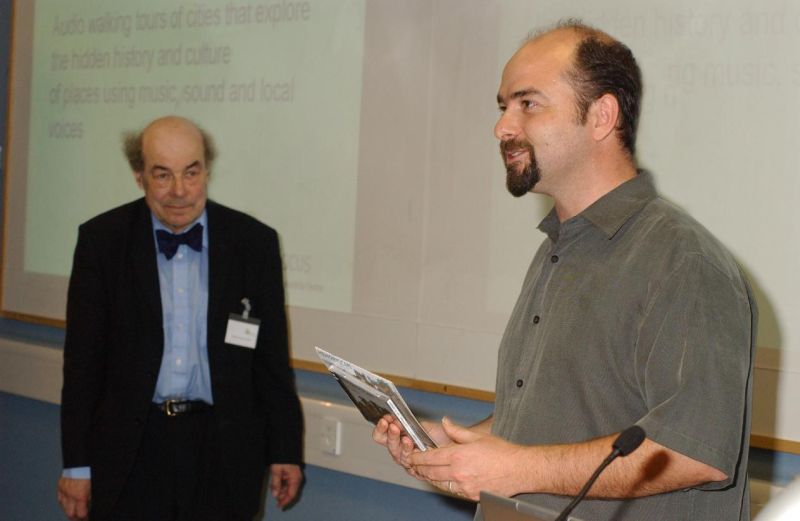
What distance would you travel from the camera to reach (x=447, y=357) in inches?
124

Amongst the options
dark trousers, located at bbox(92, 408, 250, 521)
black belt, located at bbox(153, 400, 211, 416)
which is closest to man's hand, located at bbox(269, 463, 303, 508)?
dark trousers, located at bbox(92, 408, 250, 521)

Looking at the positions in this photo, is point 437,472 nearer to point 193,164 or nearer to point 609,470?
point 609,470

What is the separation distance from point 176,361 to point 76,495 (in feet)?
1.72

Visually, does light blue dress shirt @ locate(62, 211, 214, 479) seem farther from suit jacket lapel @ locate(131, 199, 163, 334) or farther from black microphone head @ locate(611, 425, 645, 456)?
black microphone head @ locate(611, 425, 645, 456)

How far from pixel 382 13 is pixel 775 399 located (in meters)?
1.70

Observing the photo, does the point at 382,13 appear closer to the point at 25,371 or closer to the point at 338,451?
the point at 338,451

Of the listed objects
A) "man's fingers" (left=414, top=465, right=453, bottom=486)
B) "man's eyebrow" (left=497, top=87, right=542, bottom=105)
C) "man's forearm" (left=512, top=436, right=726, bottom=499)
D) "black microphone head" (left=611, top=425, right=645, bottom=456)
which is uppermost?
"man's eyebrow" (left=497, top=87, right=542, bottom=105)

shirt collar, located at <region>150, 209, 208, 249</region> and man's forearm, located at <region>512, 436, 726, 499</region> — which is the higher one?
shirt collar, located at <region>150, 209, 208, 249</region>

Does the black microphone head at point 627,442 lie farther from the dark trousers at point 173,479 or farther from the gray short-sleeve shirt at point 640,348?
the dark trousers at point 173,479

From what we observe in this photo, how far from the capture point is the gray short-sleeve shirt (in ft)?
5.37

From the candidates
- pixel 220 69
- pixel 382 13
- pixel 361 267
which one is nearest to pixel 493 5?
pixel 382 13

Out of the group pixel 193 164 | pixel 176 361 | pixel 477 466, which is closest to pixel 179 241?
pixel 193 164

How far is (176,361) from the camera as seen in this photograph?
10.5 feet

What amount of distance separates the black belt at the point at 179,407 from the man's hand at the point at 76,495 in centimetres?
34
